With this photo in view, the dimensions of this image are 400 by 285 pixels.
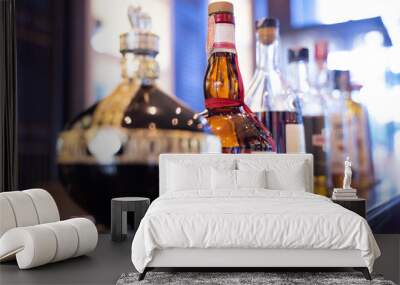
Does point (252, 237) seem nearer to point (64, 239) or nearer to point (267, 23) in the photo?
point (64, 239)

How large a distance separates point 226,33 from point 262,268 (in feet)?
7.47

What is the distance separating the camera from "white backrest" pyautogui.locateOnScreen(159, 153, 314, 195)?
4730 mm

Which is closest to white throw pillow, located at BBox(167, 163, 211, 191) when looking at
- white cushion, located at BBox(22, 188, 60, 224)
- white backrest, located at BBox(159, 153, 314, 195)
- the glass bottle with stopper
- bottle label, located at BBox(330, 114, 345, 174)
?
white backrest, located at BBox(159, 153, 314, 195)

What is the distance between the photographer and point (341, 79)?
493 cm

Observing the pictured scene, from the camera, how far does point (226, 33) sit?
16.2 ft

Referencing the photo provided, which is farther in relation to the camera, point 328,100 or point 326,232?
point 328,100

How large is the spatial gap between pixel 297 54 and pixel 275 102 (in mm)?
497

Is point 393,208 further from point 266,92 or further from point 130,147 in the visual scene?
point 130,147

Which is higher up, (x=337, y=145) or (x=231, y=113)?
(x=231, y=113)

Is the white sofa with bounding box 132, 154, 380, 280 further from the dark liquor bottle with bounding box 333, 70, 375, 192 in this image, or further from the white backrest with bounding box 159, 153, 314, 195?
the dark liquor bottle with bounding box 333, 70, 375, 192

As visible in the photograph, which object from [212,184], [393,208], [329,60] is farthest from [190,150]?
[393,208]

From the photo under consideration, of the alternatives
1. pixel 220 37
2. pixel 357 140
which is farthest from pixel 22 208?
pixel 357 140

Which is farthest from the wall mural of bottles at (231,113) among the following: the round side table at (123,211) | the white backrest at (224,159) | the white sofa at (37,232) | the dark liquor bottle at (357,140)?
the white sofa at (37,232)

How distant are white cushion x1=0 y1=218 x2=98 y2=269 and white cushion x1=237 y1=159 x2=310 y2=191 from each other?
1554mm
